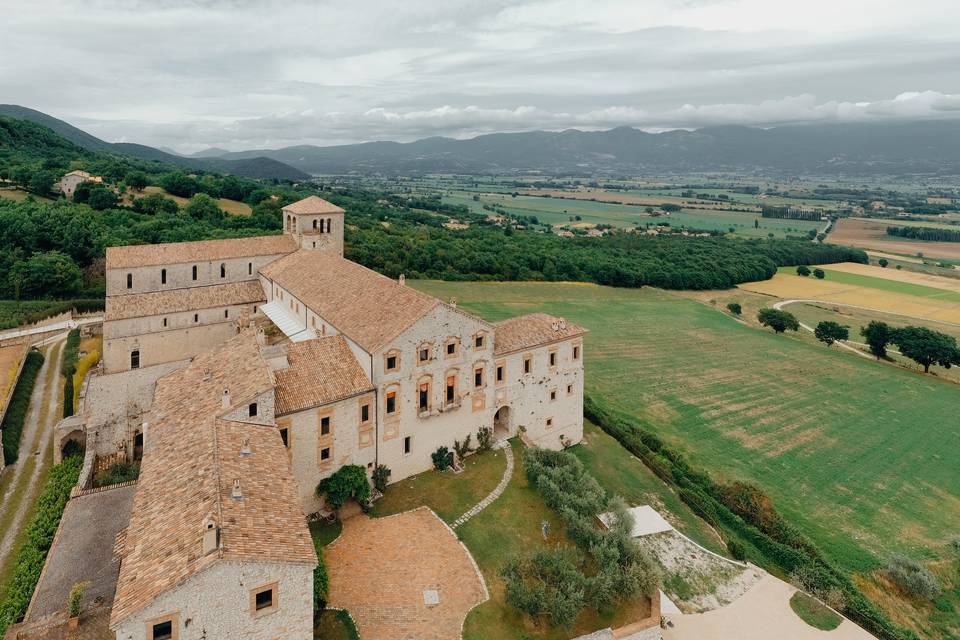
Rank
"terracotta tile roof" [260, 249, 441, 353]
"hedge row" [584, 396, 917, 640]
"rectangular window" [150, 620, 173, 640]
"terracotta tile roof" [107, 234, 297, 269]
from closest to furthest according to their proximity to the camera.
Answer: "rectangular window" [150, 620, 173, 640] < "hedge row" [584, 396, 917, 640] < "terracotta tile roof" [260, 249, 441, 353] < "terracotta tile roof" [107, 234, 297, 269]

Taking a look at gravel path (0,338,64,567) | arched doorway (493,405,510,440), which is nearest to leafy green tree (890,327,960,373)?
arched doorway (493,405,510,440)

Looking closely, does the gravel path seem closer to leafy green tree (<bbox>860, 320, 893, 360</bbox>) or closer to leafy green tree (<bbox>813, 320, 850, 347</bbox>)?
leafy green tree (<bbox>813, 320, 850, 347</bbox>)

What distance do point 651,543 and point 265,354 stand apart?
77.5 feet

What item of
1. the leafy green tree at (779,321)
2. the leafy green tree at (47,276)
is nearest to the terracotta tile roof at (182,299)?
the leafy green tree at (47,276)

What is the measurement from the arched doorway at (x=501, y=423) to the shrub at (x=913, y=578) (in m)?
22.4

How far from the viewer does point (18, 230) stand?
6291cm

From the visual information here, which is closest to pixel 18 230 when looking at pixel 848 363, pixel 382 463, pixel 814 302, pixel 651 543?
pixel 382 463

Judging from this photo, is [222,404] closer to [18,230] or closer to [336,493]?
[336,493]

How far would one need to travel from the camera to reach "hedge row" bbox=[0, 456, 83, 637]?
71.6 ft

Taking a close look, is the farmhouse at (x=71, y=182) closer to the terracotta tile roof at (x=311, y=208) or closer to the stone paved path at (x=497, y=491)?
the terracotta tile roof at (x=311, y=208)

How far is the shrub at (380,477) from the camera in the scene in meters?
30.7

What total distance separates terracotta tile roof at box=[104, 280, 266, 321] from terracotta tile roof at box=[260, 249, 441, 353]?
182 inches

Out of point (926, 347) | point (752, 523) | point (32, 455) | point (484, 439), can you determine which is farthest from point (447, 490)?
point (926, 347)

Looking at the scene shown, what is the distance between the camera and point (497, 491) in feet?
104
